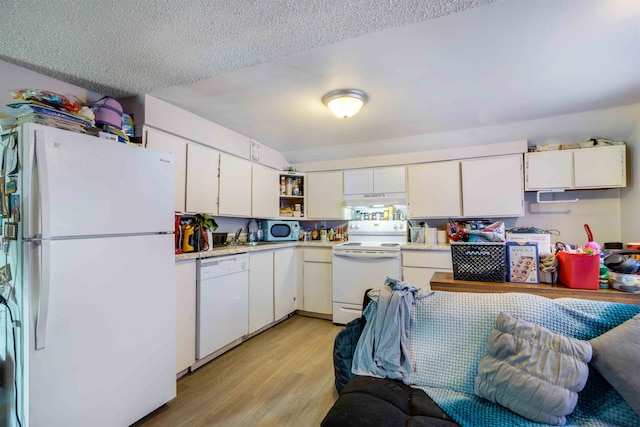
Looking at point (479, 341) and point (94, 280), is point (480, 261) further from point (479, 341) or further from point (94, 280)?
point (94, 280)

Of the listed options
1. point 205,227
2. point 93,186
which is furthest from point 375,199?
point 93,186

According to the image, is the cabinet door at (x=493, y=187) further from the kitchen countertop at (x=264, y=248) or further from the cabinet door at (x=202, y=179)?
the cabinet door at (x=202, y=179)

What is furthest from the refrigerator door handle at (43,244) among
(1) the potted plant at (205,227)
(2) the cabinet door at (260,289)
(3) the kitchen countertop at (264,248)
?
(2) the cabinet door at (260,289)

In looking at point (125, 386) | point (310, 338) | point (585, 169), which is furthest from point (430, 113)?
point (125, 386)

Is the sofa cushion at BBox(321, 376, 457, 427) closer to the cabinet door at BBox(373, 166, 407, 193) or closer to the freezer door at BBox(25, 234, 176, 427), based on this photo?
the freezer door at BBox(25, 234, 176, 427)

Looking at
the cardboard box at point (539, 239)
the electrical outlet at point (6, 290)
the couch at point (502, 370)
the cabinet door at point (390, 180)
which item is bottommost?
the couch at point (502, 370)

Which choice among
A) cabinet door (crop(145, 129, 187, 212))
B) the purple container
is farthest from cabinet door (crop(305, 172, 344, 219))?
the purple container

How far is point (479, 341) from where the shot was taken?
143 cm

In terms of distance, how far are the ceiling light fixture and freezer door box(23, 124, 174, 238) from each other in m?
1.33

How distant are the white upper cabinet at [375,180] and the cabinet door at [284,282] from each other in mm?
1179

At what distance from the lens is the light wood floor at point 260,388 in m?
1.75

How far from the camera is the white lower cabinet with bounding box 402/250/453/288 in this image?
10.0 feet

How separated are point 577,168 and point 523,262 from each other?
198 cm

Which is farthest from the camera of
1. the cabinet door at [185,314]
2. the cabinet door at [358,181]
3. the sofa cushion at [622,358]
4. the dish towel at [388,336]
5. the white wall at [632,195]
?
the cabinet door at [358,181]
